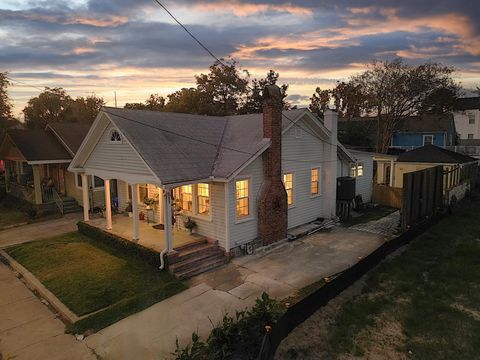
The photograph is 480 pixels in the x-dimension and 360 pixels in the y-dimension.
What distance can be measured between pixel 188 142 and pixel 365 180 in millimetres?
13546

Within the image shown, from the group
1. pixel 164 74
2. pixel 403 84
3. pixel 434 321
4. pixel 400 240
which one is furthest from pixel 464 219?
pixel 164 74

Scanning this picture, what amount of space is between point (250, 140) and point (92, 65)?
12872mm

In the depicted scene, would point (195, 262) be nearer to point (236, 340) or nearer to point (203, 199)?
point (203, 199)

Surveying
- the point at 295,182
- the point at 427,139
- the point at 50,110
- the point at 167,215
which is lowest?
the point at 167,215

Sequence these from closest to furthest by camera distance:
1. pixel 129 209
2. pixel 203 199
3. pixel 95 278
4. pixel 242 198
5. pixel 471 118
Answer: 1. pixel 95 278
2. pixel 242 198
3. pixel 203 199
4. pixel 129 209
5. pixel 471 118

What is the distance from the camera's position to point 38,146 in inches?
834

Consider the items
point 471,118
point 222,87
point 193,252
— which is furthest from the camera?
point 471,118

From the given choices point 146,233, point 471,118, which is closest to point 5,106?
point 146,233

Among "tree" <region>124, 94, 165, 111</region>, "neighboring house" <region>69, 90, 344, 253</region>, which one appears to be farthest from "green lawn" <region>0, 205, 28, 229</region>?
"tree" <region>124, 94, 165, 111</region>

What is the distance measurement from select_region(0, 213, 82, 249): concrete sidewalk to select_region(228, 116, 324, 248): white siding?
9.64 metres

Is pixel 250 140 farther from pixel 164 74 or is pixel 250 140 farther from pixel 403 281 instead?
pixel 164 74

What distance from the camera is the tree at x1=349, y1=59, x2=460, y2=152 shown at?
3241 cm

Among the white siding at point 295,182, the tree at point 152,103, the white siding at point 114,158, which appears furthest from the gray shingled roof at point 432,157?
the tree at point 152,103

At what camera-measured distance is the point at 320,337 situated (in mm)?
7367
